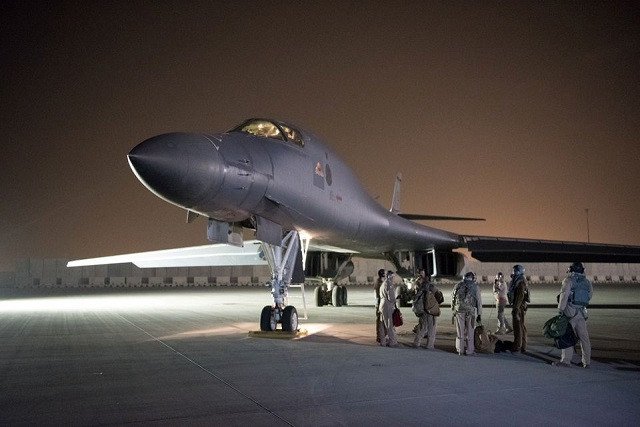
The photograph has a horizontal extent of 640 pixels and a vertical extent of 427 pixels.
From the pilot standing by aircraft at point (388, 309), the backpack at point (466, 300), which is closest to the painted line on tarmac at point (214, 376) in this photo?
the pilot standing by aircraft at point (388, 309)

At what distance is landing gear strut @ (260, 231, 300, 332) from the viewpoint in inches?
381

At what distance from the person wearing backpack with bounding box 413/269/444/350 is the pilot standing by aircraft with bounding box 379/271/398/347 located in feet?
1.20

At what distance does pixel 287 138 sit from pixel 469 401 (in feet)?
20.2

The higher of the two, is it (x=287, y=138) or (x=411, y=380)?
(x=287, y=138)

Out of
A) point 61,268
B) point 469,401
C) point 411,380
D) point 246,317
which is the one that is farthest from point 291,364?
point 61,268

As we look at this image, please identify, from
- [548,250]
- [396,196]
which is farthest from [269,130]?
[396,196]

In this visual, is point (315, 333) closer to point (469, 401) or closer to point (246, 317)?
point (246, 317)

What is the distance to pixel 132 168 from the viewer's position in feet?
22.6

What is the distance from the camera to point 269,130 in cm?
966

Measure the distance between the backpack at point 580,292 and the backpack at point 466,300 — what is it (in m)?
1.47

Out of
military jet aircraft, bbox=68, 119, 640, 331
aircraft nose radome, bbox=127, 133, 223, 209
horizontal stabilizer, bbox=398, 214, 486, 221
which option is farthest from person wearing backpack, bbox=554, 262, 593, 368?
horizontal stabilizer, bbox=398, 214, 486, 221

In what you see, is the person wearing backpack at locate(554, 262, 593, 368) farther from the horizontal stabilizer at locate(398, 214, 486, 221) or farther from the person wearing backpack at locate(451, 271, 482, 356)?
the horizontal stabilizer at locate(398, 214, 486, 221)

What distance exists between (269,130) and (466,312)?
4.62 meters

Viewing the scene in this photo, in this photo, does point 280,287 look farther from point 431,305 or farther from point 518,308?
point 518,308
